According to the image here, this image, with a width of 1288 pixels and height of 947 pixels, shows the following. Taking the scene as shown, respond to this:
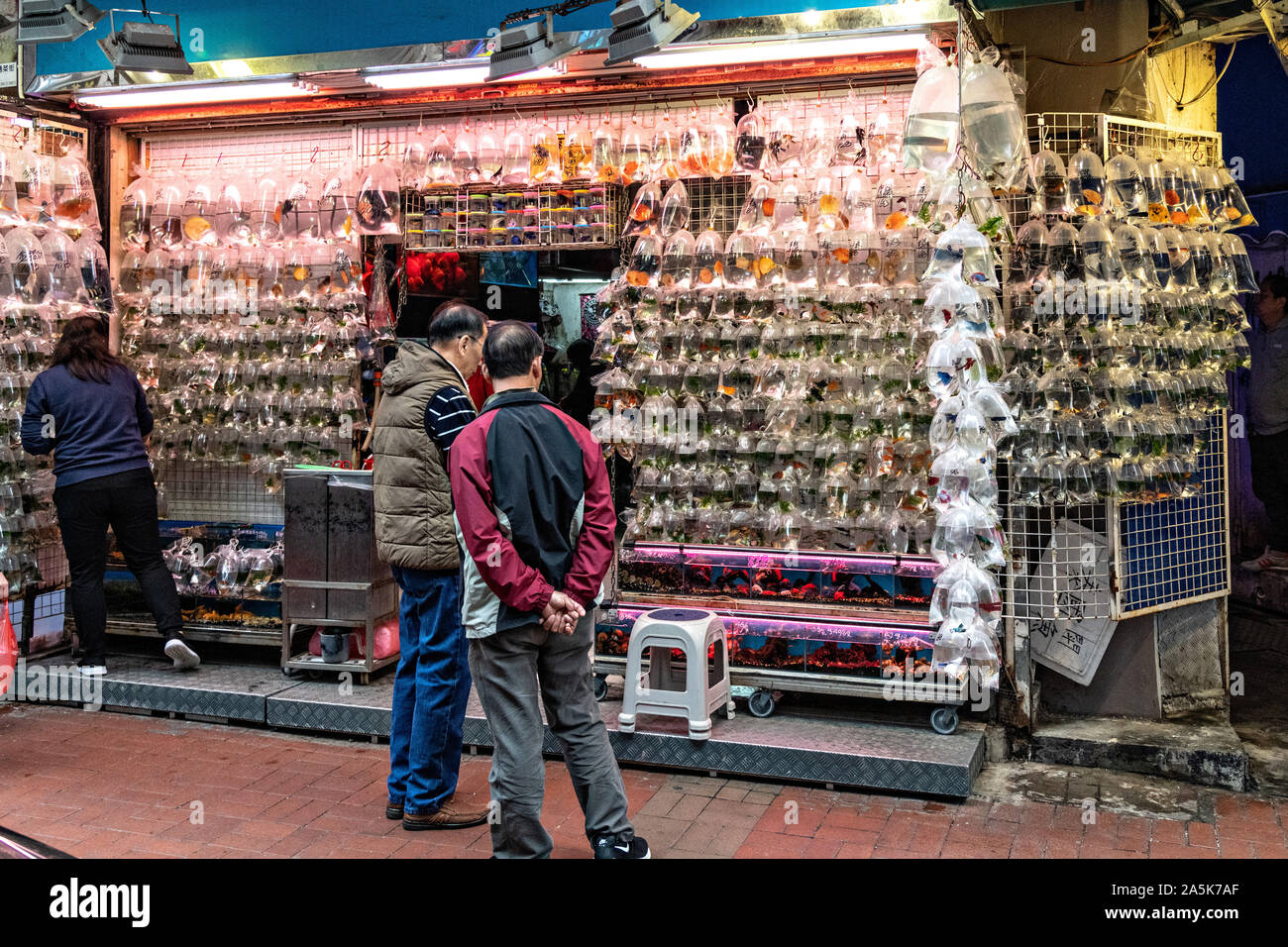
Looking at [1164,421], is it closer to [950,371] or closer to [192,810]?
[950,371]

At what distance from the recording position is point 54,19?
6324 mm

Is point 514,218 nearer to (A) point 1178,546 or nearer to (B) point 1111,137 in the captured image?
(B) point 1111,137

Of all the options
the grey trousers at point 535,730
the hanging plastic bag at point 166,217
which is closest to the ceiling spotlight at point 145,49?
the hanging plastic bag at point 166,217

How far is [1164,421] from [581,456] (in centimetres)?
309

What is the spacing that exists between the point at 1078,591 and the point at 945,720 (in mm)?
939

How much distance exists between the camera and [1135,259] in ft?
18.1

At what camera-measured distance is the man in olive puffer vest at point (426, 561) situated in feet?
15.6

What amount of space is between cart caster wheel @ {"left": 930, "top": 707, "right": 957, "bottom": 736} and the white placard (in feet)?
2.05

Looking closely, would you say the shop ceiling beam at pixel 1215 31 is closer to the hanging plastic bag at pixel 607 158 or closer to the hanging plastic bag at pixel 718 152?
the hanging plastic bag at pixel 718 152

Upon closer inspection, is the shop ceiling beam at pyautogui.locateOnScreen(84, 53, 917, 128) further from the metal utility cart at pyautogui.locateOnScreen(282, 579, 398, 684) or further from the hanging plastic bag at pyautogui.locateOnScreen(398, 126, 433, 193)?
the metal utility cart at pyautogui.locateOnScreen(282, 579, 398, 684)

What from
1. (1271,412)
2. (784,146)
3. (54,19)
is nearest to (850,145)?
(784,146)

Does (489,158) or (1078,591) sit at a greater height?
(489,158)

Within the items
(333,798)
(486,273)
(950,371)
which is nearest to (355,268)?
(486,273)

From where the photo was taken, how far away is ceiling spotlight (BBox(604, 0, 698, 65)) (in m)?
5.63
